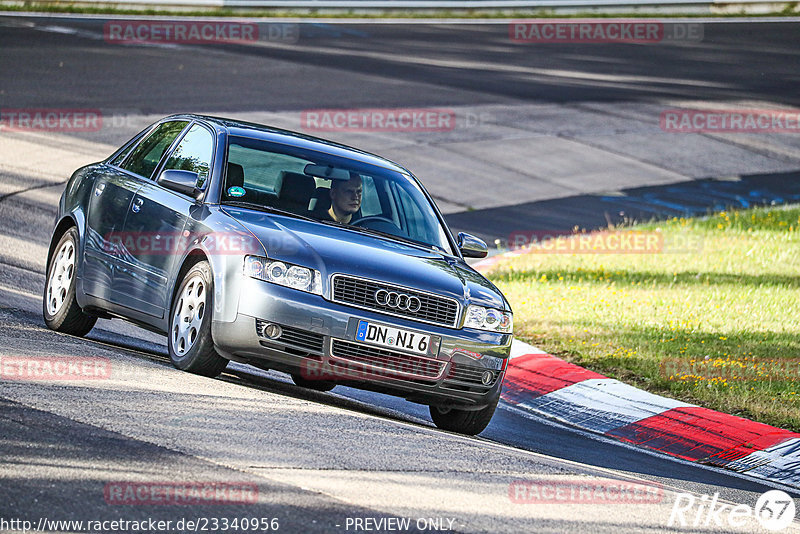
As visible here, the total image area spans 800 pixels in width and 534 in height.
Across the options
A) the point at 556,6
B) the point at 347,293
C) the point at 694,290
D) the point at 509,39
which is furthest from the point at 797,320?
the point at 556,6

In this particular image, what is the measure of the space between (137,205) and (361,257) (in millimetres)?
1926

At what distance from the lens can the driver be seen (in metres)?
8.55

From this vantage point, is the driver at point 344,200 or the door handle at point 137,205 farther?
the door handle at point 137,205

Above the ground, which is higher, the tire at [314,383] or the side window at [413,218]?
the side window at [413,218]

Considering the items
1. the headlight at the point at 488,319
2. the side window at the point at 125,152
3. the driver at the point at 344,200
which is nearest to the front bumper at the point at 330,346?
the headlight at the point at 488,319

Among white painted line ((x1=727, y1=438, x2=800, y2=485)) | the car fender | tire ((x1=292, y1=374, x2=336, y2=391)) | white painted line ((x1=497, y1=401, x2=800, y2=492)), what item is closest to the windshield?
the car fender

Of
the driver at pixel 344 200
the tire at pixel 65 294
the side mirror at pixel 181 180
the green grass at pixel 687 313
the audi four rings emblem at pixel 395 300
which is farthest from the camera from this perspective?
the green grass at pixel 687 313

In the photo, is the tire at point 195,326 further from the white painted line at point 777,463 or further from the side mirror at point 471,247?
the white painted line at point 777,463

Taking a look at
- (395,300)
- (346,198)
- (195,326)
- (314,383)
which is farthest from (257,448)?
(346,198)

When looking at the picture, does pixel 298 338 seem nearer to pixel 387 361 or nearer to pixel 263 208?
pixel 387 361

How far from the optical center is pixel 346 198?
863cm

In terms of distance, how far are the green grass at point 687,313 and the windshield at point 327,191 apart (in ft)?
7.57

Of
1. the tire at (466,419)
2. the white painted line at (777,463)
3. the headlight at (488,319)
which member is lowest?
the white painted line at (777,463)

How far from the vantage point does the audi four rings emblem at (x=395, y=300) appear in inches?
297
